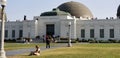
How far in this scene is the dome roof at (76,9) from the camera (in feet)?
382

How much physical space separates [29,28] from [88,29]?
2033cm

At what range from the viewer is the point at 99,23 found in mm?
94188

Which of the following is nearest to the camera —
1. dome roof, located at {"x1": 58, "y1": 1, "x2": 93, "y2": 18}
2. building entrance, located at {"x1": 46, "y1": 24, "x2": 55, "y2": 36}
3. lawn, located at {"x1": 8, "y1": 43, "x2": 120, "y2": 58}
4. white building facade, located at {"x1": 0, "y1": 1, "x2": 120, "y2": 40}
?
lawn, located at {"x1": 8, "y1": 43, "x2": 120, "y2": 58}

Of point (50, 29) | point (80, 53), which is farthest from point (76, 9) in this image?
point (80, 53)

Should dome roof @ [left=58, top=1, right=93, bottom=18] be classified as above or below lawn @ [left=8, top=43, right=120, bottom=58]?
above

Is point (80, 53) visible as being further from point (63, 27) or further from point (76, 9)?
point (76, 9)

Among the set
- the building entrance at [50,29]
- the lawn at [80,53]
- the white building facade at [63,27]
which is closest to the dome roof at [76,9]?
the white building facade at [63,27]

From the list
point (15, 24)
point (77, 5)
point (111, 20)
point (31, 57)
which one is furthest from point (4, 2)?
point (77, 5)

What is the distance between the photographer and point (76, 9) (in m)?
118

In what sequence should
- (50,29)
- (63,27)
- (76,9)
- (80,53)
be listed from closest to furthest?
(80,53) < (63,27) < (50,29) < (76,9)

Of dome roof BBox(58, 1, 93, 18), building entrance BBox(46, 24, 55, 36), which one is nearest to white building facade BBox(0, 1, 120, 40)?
building entrance BBox(46, 24, 55, 36)

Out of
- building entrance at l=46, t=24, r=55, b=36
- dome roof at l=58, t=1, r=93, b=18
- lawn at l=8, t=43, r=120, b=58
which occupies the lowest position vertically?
lawn at l=8, t=43, r=120, b=58

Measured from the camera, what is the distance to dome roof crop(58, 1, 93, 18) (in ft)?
382

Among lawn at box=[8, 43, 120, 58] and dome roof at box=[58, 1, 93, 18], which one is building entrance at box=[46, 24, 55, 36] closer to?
dome roof at box=[58, 1, 93, 18]
